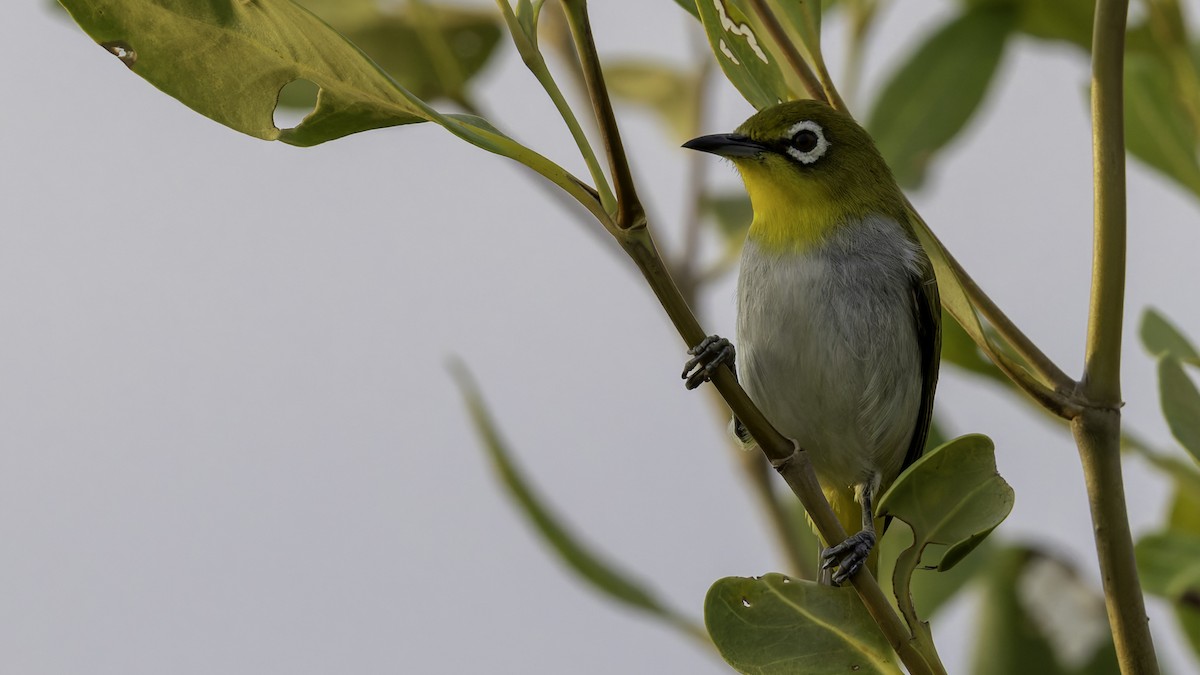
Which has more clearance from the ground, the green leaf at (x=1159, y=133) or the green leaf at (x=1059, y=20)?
the green leaf at (x=1059, y=20)

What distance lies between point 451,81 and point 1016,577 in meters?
1.31

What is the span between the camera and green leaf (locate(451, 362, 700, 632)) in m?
2.37

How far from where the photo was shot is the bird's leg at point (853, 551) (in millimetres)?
1370

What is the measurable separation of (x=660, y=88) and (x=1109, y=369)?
2.05m

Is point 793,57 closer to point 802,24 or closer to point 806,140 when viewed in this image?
point 802,24

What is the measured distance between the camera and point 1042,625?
7.56 feet

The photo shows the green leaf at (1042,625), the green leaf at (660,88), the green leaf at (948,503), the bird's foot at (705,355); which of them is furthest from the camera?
the green leaf at (660,88)

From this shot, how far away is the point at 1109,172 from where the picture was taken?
52.1 inches

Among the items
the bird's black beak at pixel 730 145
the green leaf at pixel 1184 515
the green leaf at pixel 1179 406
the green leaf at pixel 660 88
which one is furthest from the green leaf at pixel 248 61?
the green leaf at pixel 660 88

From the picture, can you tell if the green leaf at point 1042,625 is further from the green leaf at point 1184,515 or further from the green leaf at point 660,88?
the green leaf at point 660,88

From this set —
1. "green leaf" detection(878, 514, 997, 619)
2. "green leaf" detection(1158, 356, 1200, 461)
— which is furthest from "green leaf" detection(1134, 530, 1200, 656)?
"green leaf" detection(878, 514, 997, 619)

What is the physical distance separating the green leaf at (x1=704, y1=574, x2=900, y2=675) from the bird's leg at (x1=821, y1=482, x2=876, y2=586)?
0.05m

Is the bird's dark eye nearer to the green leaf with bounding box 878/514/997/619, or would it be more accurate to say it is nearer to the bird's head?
the bird's head

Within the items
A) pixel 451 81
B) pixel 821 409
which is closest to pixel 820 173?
pixel 821 409
